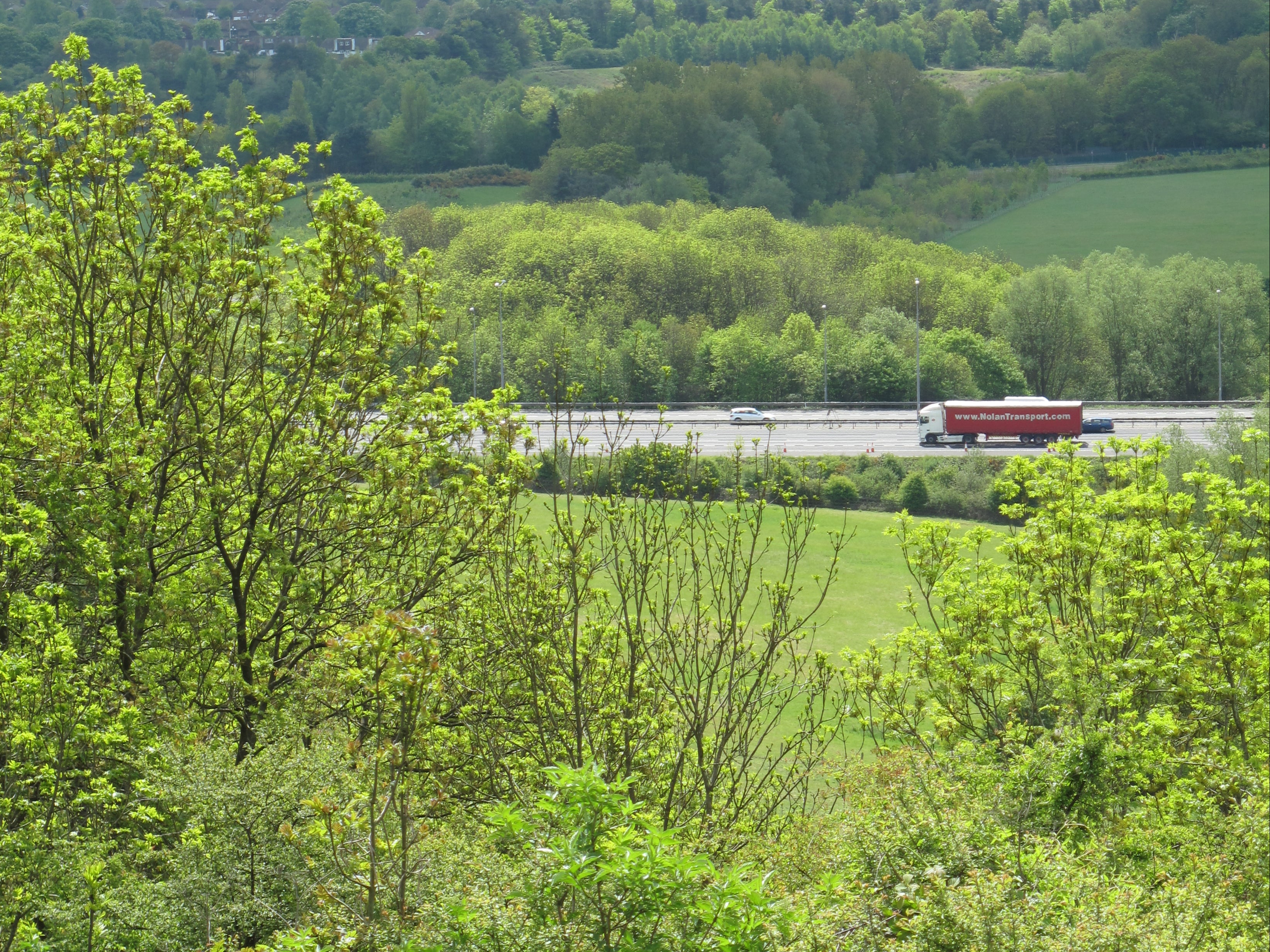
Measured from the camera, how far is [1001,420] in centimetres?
6700

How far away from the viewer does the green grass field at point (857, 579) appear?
142 feet

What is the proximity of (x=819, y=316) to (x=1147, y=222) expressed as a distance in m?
57.9

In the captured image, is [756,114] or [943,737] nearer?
[943,737]

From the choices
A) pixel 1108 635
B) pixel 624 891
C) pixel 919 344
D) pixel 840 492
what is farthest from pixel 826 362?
pixel 624 891

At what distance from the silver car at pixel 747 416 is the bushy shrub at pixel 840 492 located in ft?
43.1

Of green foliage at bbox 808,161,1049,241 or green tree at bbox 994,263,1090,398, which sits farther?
green foliage at bbox 808,161,1049,241

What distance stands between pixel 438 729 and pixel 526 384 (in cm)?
7105

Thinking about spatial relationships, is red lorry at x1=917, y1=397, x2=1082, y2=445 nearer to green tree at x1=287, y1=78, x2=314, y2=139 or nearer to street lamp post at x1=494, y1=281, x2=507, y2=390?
street lamp post at x1=494, y1=281, x2=507, y2=390

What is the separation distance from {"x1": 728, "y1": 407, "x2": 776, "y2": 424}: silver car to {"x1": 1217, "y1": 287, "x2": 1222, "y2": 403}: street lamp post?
30953mm

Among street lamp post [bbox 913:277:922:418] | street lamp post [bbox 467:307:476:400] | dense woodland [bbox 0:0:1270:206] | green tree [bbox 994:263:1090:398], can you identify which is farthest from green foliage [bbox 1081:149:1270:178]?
street lamp post [bbox 467:307:476:400]

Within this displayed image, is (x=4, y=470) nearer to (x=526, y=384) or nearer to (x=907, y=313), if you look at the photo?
(x=526, y=384)

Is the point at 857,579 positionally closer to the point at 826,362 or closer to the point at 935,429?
the point at 935,429

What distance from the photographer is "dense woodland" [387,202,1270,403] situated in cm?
8375

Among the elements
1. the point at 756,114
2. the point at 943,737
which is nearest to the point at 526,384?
the point at 943,737
